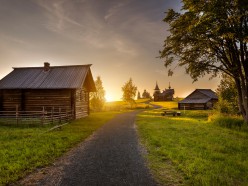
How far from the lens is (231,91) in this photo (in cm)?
2897

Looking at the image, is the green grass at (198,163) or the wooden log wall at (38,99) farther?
the wooden log wall at (38,99)

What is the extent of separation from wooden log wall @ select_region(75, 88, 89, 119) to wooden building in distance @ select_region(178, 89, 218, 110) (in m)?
33.4

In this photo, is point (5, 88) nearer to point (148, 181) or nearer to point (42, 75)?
point (42, 75)

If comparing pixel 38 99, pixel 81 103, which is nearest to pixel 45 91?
pixel 38 99

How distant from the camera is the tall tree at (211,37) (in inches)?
488

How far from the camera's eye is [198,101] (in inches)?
2096

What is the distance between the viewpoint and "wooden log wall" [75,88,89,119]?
24559mm

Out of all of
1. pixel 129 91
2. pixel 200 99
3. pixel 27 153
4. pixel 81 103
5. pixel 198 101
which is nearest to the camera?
pixel 27 153

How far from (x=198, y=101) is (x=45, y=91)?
42.5m

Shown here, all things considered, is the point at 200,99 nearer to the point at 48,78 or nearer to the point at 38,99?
the point at 48,78

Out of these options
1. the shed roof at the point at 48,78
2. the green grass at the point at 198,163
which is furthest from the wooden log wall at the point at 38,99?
the green grass at the point at 198,163

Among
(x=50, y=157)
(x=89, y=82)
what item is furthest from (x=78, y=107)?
(x=50, y=157)

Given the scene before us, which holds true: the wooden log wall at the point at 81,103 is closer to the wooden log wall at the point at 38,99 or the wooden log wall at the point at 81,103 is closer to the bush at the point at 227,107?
the wooden log wall at the point at 38,99

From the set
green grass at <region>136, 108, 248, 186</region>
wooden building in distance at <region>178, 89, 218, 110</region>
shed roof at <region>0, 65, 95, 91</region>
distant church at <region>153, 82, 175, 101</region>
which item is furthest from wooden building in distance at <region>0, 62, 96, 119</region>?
distant church at <region>153, 82, 175, 101</region>
